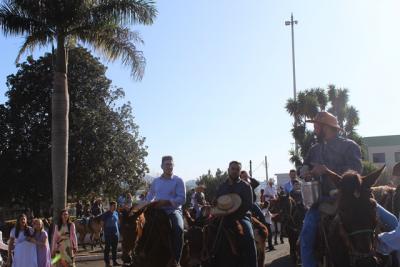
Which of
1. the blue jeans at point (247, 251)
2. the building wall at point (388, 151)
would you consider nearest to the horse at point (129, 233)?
the blue jeans at point (247, 251)

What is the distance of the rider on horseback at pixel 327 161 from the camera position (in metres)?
Answer: 6.07

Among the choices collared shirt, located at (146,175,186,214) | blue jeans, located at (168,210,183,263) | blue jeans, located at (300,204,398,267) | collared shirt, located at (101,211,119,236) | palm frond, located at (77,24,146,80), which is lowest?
collared shirt, located at (101,211,119,236)

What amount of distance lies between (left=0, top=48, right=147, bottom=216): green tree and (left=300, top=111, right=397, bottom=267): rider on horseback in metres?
25.5

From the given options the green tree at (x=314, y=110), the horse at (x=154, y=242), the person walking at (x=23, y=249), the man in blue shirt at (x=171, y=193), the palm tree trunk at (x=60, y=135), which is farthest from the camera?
the green tree at (x=314, y=110)

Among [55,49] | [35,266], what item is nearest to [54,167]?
[55,49]

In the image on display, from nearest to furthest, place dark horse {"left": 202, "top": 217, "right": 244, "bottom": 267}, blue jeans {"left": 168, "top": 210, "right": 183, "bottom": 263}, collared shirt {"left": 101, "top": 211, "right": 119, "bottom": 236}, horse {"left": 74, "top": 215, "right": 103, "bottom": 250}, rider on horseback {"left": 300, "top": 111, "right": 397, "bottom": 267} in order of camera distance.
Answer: rider on horseback {"left": 300, "top": 111, "right": 397, "bottom": 267}, dark horse {"left": 202, "top": 217, "right": 244, "bottom": 267}, blue jeans {"left": 168, "top": 210, "right": 183, "bottom": 263}, collared shirt {"left": 101, "top": 211, "right": 119, "bottom": 236}, horse {"left": 74, "top": 215, "right": 103, "bottom": 250}

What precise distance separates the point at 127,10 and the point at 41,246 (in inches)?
395

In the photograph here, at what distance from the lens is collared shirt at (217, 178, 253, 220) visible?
27.7ft

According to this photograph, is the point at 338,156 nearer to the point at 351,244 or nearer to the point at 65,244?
the point at 351,244

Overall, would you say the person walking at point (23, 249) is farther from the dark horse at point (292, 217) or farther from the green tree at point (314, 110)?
the green tree at point (314, 110)

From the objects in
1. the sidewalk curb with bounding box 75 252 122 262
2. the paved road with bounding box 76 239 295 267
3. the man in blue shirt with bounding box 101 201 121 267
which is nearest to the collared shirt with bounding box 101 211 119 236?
the man in blue shirt with bounding box 101 201 121 267

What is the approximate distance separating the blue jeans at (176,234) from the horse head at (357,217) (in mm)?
4207

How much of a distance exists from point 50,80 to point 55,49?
12234mm

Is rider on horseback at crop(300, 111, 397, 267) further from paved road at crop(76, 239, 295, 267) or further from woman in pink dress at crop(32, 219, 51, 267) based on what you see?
paved road at crop(76, 239, 295, 267)
